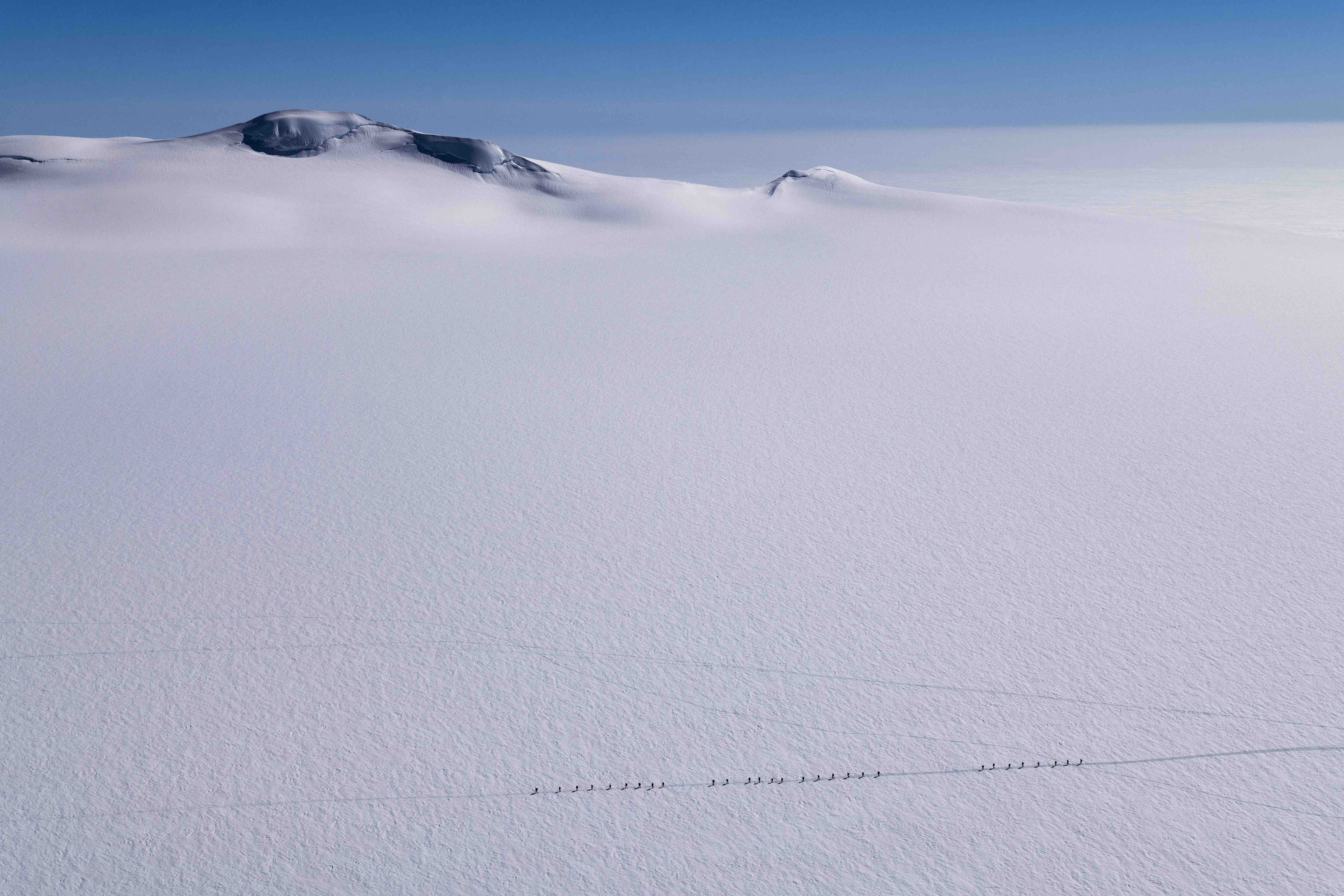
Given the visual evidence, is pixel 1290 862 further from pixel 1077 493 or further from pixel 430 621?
pixel 430 621

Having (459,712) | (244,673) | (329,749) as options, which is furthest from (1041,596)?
(244,673)

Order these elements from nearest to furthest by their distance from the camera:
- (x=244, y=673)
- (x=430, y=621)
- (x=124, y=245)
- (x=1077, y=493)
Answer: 1. (x=244, y=673)
2. (x=430, y=621)
3. (x=1077, y=493)
4. (x=124, y=245)

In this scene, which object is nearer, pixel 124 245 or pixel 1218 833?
pixel 1218 833

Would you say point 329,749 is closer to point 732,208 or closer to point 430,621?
point 430,621

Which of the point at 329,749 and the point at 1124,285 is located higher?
the point at 1124,285

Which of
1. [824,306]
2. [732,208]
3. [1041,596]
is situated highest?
[732,208]

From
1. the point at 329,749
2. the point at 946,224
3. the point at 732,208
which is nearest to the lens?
the point at 329,749
